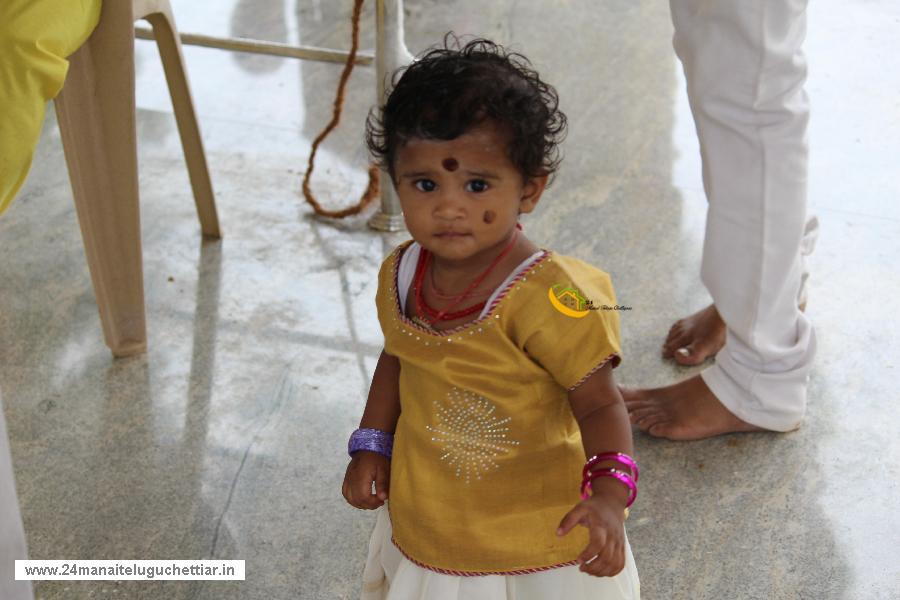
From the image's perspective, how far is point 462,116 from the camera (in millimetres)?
1069

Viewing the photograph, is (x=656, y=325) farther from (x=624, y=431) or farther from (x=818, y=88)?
(x=818, y=88)

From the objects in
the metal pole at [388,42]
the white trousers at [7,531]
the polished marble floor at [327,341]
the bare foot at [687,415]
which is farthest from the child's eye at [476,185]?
the metal pole at [388,42]

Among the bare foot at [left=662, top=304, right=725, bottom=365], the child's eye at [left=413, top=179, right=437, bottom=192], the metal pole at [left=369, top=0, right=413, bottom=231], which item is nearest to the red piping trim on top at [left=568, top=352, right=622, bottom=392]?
the child's eye at [left=413, top=179, right=437, bottom=192]

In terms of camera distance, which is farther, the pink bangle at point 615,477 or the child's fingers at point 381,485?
the child's fingers at point 381,485

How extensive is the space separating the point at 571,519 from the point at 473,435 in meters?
0.15

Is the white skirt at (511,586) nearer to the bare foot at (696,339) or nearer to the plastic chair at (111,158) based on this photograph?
the bare foot at (696,339)

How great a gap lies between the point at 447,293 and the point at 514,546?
266 millimetres

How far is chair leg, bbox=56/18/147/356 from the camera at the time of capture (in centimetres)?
172

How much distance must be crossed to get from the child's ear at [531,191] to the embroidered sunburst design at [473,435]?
0.65ft

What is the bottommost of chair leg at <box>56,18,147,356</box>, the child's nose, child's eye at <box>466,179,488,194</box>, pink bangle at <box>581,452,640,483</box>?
chair leg at <box>56,18,147,356</box>

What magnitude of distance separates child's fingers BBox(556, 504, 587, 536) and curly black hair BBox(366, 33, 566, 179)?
0.33 metres

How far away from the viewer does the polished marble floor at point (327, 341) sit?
1.56m

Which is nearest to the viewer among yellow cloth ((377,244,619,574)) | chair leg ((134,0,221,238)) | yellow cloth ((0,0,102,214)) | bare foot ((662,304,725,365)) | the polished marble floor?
yellow cloth ((377,244,619,574))

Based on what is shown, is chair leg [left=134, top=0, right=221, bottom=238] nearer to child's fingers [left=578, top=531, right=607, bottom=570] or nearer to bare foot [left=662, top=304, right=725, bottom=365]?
bare foot [left=662, top=304, right=725, bottom=365]
